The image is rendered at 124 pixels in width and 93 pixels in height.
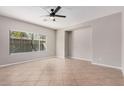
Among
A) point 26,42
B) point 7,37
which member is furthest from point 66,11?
point 26,42

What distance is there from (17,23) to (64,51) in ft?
13.5

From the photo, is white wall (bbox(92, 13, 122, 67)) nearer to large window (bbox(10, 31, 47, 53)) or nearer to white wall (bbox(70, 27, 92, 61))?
white wall (bbox(70, 27, 92, 61))

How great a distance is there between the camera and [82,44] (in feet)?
27.0

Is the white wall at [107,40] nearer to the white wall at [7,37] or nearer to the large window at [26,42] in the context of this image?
the white wall at [7,37]

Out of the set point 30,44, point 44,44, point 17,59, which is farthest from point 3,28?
point 44,44

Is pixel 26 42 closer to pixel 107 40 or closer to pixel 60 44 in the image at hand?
pixel 60 44

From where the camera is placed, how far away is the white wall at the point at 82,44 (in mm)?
7664

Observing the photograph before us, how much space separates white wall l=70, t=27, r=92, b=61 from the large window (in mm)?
2282

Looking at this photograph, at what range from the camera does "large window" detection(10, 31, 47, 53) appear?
6.40m

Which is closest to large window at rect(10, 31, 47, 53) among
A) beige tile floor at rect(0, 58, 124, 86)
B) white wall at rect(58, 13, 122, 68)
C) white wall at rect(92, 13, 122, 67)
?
beige tile floor at rect(0, 58, 124, 86)

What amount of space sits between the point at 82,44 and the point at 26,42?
3.77m

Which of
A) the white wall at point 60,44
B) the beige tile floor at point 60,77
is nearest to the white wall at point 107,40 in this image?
the beige tile floor at point 60,77

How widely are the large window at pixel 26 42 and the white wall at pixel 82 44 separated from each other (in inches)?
89.8
